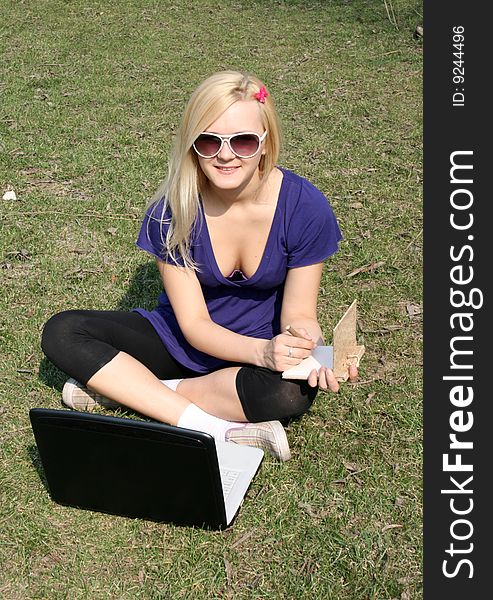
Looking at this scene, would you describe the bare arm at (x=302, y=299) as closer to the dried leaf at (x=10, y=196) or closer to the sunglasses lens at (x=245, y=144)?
the sunglasses lens at (x=245, y=144)

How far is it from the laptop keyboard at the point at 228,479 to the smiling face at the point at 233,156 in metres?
1.05

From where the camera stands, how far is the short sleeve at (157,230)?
3.15 meters

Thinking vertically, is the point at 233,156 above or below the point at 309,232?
above

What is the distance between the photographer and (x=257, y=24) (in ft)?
31.4

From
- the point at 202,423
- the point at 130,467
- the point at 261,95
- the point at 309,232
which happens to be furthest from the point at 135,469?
the point at 261,95

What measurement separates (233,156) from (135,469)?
1147 mm

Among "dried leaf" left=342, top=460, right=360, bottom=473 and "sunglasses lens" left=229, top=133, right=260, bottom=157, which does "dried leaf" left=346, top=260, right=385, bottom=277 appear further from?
"sunglasses lens" left=229, top=133, right=260, bottom=157

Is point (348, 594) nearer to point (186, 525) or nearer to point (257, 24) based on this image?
point (186, 525)

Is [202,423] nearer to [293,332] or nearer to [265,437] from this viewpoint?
[265,437]

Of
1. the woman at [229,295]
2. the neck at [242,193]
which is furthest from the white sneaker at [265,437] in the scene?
the neck at [242,193]

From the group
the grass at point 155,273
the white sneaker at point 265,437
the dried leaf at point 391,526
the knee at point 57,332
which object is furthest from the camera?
the knee at point 57,332

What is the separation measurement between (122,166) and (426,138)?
2266 millimetres

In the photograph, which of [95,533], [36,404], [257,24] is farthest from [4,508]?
[257,24]

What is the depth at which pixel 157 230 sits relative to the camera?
10.4 ft
